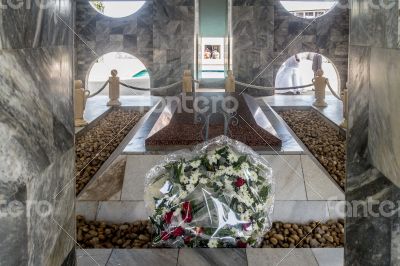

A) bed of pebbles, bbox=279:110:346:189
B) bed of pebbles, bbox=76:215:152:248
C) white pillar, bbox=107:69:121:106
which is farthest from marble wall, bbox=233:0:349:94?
bed of pebbles, bbox=76:215:152:248

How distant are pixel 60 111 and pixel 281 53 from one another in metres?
13.9

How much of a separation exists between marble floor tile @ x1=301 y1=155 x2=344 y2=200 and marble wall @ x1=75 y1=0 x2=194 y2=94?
9.61 meters

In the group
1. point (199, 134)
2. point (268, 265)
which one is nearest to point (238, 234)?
point (268, 265)

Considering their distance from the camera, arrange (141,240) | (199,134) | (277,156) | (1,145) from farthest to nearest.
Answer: (199,134) → (277,156) → (141,240) → (1,145)

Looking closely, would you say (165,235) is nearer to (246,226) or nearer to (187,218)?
(187,218)

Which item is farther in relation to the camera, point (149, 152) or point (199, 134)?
point (199, 134)

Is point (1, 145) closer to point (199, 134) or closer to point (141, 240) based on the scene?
point (141, 240)

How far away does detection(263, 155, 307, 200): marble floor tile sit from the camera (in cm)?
555

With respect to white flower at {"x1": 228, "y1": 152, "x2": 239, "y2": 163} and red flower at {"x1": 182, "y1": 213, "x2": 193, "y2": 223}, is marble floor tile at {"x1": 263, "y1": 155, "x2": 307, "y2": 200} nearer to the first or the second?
white flower at {"x1": 228, "y1": 152, "x2": 239, "y2": 163}

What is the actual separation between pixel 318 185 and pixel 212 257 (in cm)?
252

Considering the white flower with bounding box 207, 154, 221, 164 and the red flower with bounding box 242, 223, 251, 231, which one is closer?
the red flower with bounding box 242, 223, 251, 231

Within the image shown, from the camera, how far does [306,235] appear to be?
4.93m

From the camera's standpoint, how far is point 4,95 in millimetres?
1636

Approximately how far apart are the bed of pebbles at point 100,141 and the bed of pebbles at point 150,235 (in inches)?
38.2
